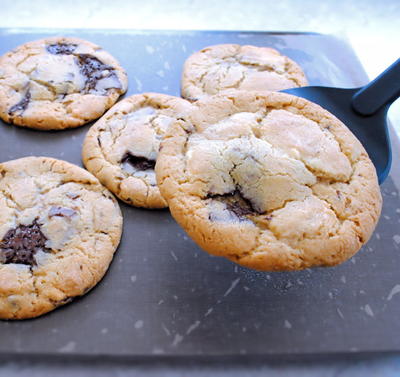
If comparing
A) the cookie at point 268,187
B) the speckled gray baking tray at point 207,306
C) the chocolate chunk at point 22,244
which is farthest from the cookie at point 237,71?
the chocolate chunk at point 22,244

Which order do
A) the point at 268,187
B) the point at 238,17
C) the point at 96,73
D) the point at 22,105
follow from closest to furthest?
the point at 268,187 → the point at 22,105 → the point at 96,73 → the point at 238,17

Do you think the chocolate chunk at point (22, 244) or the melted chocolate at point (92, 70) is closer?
the chocolate chunk at point (22, 244)

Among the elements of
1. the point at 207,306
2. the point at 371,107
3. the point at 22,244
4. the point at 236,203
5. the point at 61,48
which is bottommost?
the point at 22,244

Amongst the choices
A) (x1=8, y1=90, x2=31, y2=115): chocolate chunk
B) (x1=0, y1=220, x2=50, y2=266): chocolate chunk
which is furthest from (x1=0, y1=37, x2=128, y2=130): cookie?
(x1=0, y1=220, x2=50, y2=266): chocolate chunk

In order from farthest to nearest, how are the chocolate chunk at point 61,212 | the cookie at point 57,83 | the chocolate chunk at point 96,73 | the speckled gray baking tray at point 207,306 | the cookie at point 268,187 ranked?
the chocolate chunk at point 96,73, the cookie at point 57,83, the chocolate chunk at point 61,212, the speckled gray baking tray at point 207,306, the cookie at point 268,187

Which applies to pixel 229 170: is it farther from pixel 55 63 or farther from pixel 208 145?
pixel 55 63

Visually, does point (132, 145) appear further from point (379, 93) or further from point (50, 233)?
point (379, 93)

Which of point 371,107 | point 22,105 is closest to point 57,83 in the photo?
point 22,105

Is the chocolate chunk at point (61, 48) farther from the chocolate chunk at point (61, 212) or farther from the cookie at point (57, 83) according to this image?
the chocolate chunk at point (61, 212)
